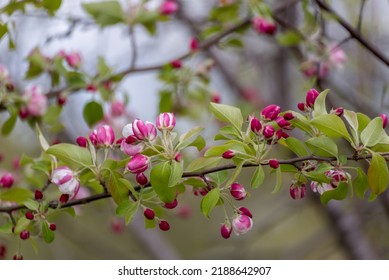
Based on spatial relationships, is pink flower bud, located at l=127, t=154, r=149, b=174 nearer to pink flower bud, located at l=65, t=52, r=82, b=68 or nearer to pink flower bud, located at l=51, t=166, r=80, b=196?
pink flower bud, located at l=51, t=166, r=80, b=196

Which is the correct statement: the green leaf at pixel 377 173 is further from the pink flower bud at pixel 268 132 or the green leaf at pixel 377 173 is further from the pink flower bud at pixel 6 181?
the pink flower bud at pixel 6 181

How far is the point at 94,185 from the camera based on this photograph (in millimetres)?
1288

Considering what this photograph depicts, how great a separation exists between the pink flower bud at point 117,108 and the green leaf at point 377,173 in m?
1.22

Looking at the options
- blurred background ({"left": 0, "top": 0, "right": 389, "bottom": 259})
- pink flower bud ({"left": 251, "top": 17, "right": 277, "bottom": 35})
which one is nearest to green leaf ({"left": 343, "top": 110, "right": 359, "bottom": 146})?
pink flower bud ({"left": 251, "top": 17, "right": 277, "bottom": 35})

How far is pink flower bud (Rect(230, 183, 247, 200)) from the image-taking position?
1143 millimetres

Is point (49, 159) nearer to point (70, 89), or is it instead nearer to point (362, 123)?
point (70, 89)

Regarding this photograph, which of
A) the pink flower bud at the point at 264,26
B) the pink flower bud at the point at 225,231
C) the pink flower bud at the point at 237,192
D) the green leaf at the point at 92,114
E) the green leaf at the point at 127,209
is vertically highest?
the pink flower bud at the point at 237,192

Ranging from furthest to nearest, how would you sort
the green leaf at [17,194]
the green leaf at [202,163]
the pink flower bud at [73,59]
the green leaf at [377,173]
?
the pink flower bud at [73,59], the green leaf at [17,194], the green leaf at [202,163], the green leaf at [377,173]

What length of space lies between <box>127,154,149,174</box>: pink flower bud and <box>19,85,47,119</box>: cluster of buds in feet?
2.77

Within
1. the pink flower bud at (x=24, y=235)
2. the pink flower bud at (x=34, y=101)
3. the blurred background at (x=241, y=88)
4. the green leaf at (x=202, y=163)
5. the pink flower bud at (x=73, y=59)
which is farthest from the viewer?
the blurred background at (x=241, y=88)

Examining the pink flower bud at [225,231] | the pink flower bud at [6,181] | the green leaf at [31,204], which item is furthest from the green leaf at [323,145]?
the pink flower bud at [6,181]

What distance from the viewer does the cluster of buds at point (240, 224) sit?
115 cm

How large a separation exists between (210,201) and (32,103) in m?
0.93
